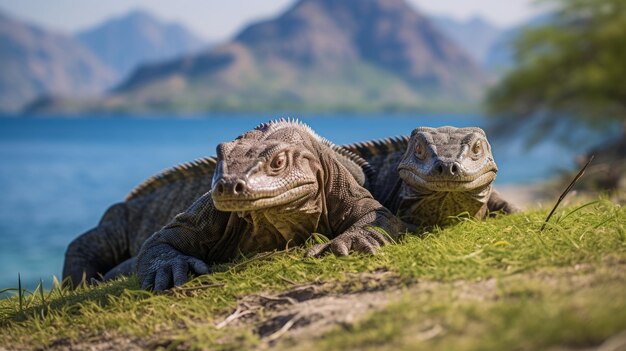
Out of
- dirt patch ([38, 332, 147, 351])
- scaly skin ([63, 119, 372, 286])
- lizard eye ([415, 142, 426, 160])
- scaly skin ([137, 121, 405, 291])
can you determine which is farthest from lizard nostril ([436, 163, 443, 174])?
scaly skin ([63, 119, 372, 286])

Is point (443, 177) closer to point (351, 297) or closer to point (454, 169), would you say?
point (454, 169)

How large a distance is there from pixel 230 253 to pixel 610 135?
2573cm

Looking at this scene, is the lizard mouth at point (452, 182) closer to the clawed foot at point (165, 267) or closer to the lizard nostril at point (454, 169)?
the lizard nostril at point (454, 169)

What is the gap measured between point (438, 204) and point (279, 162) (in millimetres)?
1443

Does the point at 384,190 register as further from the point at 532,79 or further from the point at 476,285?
the point at 532,79

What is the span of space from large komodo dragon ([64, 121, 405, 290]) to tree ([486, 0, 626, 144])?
23.0 meters

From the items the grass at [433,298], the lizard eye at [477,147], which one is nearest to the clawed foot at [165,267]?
the grass at [433,298]

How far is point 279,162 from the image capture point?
524 centimetres

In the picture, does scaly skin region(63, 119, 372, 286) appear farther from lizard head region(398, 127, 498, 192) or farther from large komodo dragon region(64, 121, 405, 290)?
lizard head region(398, 127, 498, 192)

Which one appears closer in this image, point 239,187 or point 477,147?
point 239,187

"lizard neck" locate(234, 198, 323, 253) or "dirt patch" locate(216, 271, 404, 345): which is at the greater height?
"lizard neck" locate(234, 198, 323, 253)

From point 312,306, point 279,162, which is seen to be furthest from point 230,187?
point 312,306

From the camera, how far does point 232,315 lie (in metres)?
4.54

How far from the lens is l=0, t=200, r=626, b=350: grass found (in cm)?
338
